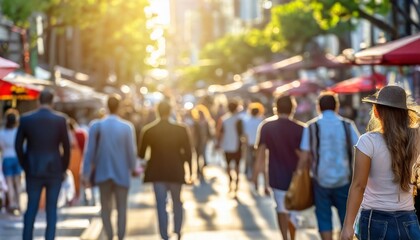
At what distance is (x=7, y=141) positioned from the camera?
18750mm

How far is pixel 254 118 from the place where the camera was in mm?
23625

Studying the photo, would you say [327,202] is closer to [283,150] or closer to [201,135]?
[283,150]

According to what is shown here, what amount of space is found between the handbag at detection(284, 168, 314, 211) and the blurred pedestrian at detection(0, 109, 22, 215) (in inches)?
288

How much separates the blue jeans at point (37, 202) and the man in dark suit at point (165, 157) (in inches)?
49.4

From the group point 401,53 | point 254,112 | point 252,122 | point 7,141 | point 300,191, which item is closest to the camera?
point 300,191

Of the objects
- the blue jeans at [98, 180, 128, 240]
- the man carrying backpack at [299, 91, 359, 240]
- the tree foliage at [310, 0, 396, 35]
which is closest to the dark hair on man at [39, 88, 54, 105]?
the blue jeans at [98, 180, 128, 240]

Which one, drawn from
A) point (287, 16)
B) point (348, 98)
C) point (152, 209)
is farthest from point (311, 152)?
point (287, 16)

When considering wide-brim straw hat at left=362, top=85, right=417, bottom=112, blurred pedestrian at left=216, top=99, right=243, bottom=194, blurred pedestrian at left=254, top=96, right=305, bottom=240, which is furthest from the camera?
blurred pedestrian at left=216, top=99, right=243, bottom=194

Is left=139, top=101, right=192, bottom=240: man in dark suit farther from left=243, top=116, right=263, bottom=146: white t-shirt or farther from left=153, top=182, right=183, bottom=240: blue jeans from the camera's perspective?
left=243, top=116, right=263, bottom=146: white t-shirt

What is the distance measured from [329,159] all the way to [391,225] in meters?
4.32

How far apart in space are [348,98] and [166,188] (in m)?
27.9

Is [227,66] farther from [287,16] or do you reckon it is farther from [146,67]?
[287,16]

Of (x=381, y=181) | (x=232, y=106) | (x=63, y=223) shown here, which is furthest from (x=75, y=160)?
(x=381, y=181)

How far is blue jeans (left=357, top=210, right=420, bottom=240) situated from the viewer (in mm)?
7590
